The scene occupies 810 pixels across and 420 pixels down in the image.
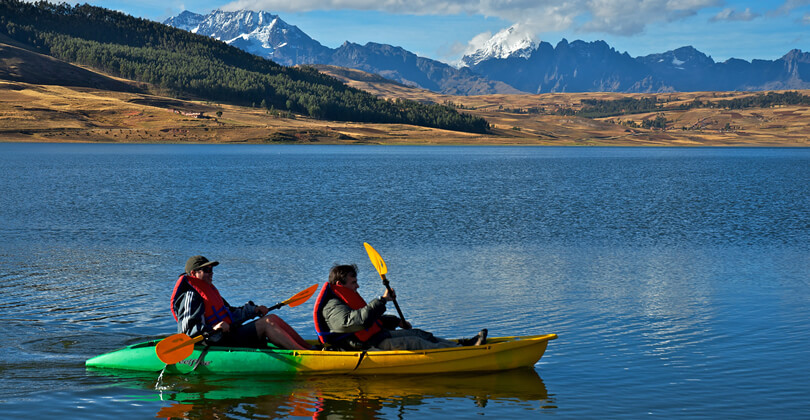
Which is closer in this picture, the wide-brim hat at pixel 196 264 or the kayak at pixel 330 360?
the wide-brim hat at pixel 196 264

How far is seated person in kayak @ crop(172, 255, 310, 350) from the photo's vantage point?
1454 cm

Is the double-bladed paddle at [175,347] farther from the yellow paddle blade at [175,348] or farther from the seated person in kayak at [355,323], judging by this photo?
the seated person in kayak at [355,323]

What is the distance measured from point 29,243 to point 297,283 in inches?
559

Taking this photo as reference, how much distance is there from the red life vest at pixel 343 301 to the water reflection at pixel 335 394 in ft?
2.87

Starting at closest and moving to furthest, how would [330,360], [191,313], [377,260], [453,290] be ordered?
1. [191,313]
2. [330,360]
3. [377,260]
4. [453,290]

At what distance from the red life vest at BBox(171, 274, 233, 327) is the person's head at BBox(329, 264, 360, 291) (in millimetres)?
2407

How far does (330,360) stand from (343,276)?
178 cm

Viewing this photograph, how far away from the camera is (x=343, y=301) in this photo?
48.0ft

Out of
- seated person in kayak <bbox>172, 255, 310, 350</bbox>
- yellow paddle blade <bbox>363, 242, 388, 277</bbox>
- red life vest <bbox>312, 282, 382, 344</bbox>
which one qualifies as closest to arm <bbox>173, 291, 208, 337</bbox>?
seated person in kayak <bbox>172, 255, 310, 350</bbox>

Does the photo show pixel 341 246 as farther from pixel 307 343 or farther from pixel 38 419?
pixel 38 419

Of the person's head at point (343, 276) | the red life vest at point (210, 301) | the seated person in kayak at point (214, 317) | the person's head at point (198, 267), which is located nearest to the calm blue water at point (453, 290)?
the seated person in kayak at point (214, 317)

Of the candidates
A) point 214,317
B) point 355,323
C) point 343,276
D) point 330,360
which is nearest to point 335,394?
point 330,360

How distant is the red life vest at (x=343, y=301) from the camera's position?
14.6m

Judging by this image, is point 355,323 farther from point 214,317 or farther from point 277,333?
point 214,317
